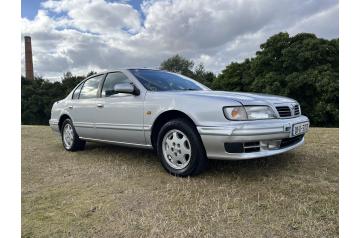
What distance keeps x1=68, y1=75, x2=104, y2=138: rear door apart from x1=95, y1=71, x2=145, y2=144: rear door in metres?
0.18

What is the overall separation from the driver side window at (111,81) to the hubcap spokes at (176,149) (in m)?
1.29

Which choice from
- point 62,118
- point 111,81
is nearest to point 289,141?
point 111,81

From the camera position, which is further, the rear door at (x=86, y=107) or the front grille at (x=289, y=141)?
the rear door at (x=86, y=107)

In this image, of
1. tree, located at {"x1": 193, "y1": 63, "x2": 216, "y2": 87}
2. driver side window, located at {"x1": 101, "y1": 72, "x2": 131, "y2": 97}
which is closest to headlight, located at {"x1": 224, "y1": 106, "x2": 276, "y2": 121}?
driver side window, located at {"x1": 101, "y1": 72, "x2": 131, "y2": 97}

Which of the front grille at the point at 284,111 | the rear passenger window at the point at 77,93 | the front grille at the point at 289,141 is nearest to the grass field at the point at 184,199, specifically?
the front grille at the point at 289,141

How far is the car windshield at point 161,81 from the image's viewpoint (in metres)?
4.30

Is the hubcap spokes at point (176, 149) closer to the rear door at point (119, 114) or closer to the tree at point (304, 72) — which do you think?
the rear door at point (119, 114)

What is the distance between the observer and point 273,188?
3221 mm

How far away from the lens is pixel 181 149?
3656 millimetres

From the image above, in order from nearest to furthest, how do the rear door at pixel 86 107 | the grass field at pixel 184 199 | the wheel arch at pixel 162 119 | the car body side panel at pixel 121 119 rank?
the grass field at pixel 184 199 → the wheel arch at pixel 162 119 → the car body side panel at pixel 121 119 → the rear door at pixel 86 107

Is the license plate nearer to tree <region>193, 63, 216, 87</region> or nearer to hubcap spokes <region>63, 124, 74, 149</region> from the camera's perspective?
hubcap spokes <region>63, 124, 74, 149</region>

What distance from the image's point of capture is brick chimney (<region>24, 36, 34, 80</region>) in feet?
125

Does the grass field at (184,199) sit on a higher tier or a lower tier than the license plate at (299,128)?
lower
